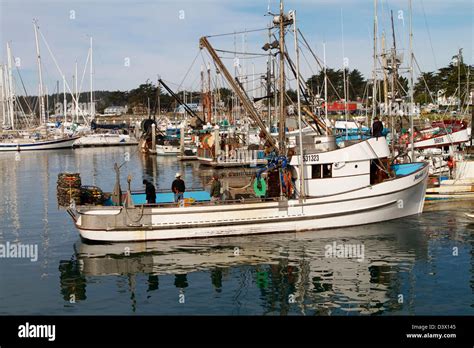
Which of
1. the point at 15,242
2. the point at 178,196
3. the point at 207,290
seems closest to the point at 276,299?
the point at 207,290

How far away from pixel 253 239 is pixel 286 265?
3.48 meters

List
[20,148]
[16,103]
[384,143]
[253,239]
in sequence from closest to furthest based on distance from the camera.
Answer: [253,239] → [384,143] → [20,148] → [16,103]

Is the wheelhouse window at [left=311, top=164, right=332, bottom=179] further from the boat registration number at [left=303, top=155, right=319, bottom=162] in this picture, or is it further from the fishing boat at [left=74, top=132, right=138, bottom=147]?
the fishing boat at [left=74, top=132, right=138, bottom=147]

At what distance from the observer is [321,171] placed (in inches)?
940

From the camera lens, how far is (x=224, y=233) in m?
22.9

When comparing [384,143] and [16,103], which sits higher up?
[16,103]

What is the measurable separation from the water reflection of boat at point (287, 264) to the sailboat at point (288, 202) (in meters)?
0.51

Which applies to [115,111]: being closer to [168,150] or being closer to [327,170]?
[168,150]

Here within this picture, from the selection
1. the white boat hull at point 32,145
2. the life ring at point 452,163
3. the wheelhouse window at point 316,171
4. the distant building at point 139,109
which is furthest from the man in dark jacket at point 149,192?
the distant building at point 139,109

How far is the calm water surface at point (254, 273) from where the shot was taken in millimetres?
15695

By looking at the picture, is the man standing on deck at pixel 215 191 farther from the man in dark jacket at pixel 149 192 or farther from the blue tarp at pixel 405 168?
the blue tarp at pixel 405 168

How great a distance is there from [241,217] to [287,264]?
12.7ft
